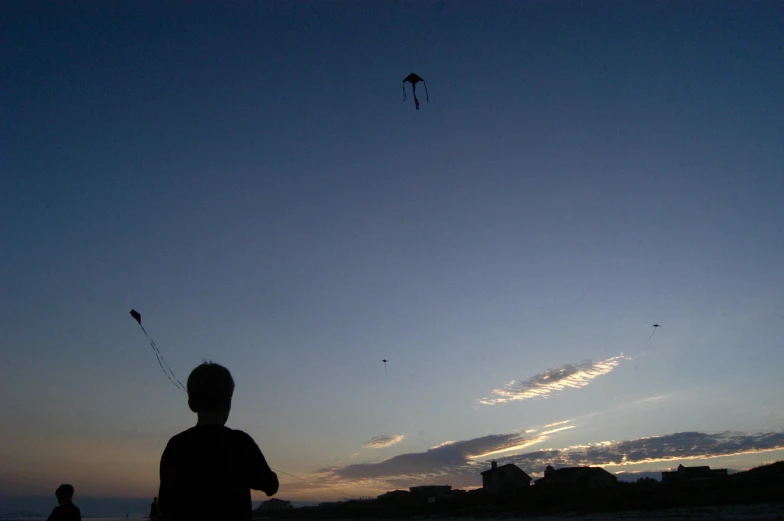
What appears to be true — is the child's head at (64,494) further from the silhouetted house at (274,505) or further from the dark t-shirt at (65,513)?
the silhouetted house at (274,505)

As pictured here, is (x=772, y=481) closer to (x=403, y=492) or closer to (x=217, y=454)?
(x=217, y=454)

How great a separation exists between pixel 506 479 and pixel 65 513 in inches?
2606

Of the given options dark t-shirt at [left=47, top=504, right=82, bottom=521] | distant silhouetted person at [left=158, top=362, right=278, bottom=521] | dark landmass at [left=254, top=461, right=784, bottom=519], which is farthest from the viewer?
dark landmass at [left=254, top=461, right=784, bottom=519]

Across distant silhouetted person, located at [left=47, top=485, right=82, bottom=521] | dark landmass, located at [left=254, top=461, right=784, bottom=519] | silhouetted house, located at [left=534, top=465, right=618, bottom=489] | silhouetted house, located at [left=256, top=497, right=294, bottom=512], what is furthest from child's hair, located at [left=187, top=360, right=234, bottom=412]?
silhouetted house, located at [left=256, top=497, right=294, bottom=512]

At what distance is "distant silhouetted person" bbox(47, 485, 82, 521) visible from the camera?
6203 mm

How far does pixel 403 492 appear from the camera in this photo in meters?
80.0

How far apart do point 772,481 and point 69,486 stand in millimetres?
37041

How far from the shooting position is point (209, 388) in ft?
10.1

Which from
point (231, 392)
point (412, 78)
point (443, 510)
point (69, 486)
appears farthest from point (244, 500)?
point (443, 510)

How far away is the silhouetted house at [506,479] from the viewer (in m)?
65.3

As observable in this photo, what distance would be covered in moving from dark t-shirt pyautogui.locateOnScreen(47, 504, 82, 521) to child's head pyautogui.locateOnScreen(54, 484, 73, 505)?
109 millimetres

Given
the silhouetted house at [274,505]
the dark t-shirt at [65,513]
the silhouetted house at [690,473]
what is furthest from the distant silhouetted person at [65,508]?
the silhouetted house at [274,505]

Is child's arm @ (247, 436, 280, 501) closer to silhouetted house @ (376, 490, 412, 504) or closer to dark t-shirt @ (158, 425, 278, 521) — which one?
dark t-shirt @ (158, 425, 278, 521)

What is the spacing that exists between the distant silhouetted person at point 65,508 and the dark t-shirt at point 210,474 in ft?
14.4
